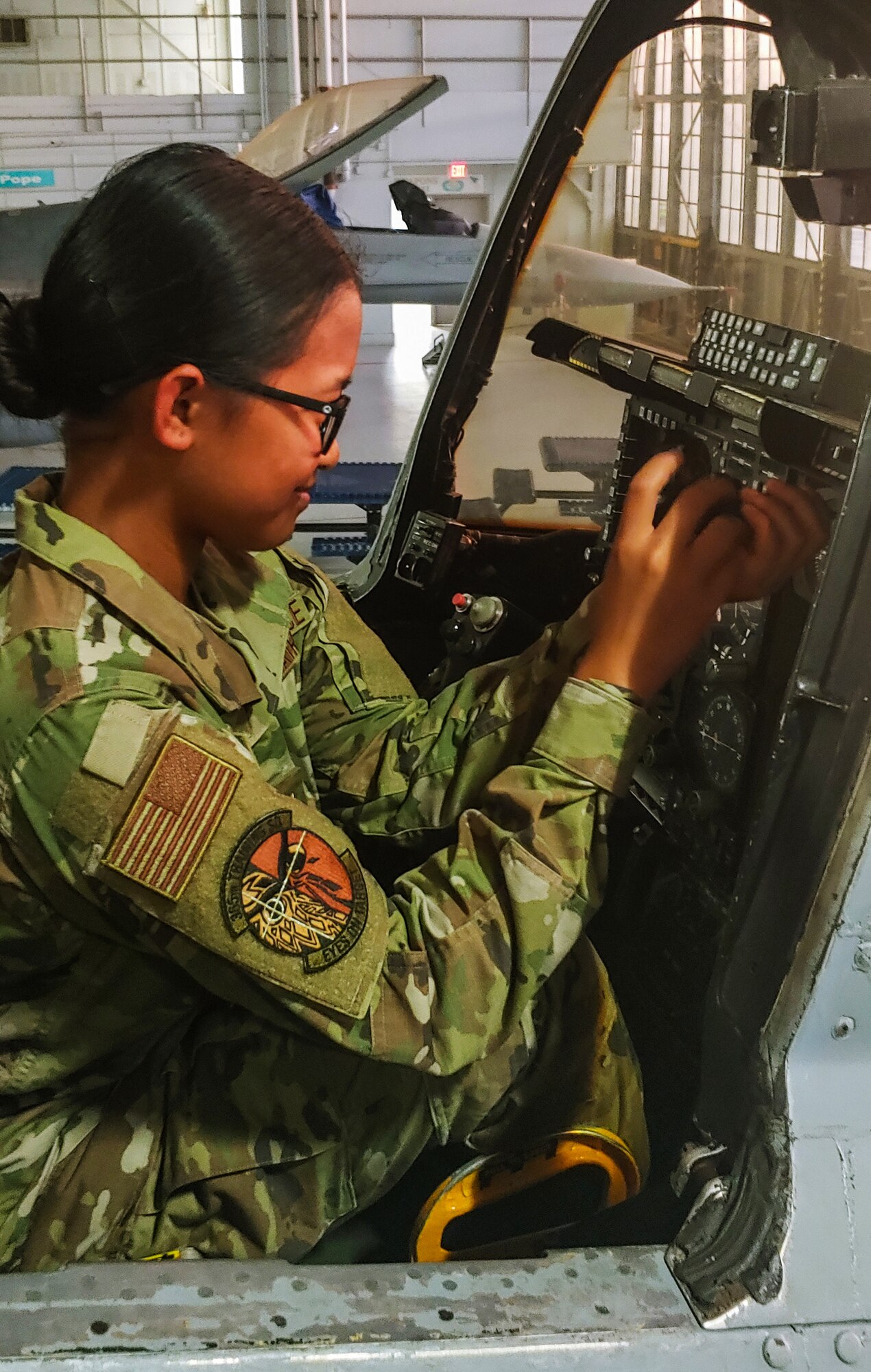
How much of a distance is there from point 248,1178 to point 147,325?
766 mm

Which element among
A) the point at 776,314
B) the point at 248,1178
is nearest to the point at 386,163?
the point at 776,314

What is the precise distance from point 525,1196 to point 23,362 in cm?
96

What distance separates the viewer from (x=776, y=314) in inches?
62.1

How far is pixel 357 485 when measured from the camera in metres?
4.88

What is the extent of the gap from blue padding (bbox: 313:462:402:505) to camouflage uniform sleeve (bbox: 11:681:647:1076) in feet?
11.0

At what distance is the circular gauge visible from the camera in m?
1.33

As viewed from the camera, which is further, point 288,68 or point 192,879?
point 288,68

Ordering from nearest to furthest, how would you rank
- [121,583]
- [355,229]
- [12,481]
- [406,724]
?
[121,583] < [406,724] < [12,481] < [355,229]

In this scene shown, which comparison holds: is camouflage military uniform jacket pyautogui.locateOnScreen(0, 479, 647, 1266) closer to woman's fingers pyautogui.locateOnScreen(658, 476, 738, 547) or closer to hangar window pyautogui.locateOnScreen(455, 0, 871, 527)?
woman's fingers pyautogui.locateOnScreen(658, 476, 738, 547)

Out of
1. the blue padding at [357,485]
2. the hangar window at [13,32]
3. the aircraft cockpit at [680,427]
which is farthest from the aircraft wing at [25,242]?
the hangar window at [13,32]

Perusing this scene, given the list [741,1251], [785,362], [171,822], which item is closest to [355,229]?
[785,362]

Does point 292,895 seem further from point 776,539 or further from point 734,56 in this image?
point 734,56

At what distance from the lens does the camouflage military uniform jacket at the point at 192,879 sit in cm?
96

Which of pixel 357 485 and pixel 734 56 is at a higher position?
pixel 734 56
